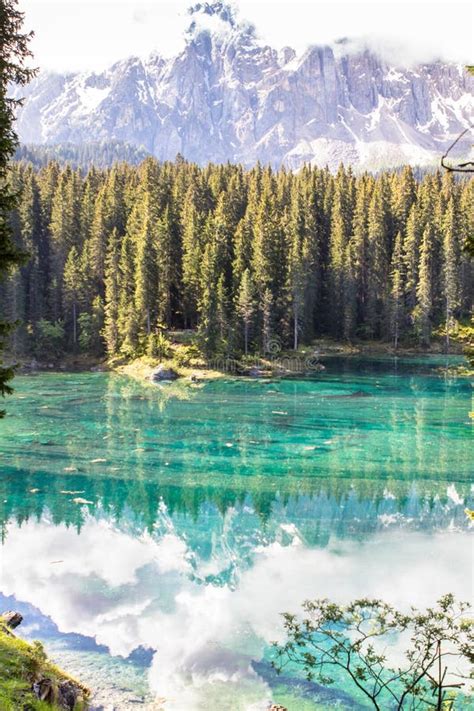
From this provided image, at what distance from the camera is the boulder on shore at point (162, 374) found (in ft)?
233

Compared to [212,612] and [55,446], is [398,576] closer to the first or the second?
[212,612]

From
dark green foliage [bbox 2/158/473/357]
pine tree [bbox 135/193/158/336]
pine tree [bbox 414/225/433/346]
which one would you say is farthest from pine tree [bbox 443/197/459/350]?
pine tree [bbox 135/193/158/336]

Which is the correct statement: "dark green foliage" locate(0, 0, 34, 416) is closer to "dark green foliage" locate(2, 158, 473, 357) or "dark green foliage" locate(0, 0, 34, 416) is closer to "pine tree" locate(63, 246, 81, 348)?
"dark green foliage" locate(2, 158, 473, 357)

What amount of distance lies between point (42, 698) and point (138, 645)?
6514 millimetres

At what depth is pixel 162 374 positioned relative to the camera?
7125 centimetres

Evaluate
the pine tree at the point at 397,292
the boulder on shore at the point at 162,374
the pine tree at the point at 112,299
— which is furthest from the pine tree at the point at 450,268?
the pine tree at the point at 112,299

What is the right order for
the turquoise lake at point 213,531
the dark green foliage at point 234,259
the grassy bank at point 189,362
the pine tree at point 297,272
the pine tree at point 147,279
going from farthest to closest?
the pine tree at point 297,272
the dark green foliage at point 234,259
the pine tree at point 147,279
the grassy bank at point 189,362
the turquoise lake at point 213,531

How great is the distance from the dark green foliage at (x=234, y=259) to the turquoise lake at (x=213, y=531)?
83.5 ft

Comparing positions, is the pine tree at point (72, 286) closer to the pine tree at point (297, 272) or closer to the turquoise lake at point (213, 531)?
the pine tree at point (297, 272)

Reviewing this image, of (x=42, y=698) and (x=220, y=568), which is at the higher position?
(x=42, y=698)

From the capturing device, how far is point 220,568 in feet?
80.7

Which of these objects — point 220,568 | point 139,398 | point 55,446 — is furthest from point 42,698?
point 139,398

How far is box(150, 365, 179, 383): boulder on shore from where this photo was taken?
71.1 m

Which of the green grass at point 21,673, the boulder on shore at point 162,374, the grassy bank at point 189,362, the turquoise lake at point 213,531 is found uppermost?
the grassy bank at point 189,362
